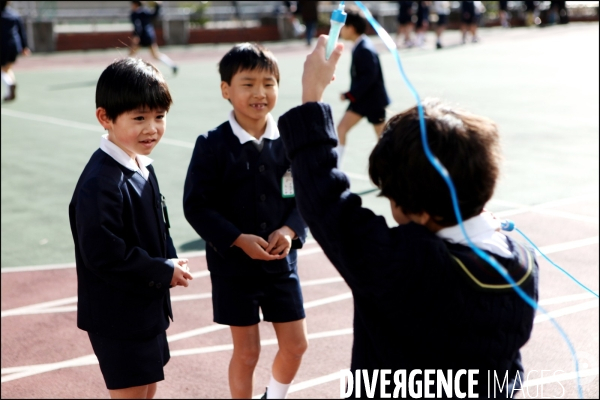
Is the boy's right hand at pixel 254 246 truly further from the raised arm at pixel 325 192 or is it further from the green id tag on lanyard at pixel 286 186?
the raised arm at pixel 325 192

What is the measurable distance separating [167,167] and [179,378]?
5.83m

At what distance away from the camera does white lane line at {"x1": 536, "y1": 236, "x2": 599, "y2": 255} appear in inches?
267

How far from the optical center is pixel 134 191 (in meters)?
2.50

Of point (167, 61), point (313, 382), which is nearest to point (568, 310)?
point (313, 382)

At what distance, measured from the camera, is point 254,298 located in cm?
355

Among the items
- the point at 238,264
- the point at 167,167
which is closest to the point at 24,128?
the point at 167,167

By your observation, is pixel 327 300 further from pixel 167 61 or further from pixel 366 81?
pixel 167 61

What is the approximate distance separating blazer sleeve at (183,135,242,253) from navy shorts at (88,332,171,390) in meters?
0.62

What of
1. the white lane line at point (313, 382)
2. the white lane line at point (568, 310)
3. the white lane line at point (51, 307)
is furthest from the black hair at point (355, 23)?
the white lane line at point (313, 382)

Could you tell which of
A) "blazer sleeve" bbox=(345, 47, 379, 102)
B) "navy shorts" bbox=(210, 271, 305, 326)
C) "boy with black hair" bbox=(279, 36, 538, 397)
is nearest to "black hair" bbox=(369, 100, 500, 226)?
"boy with black hair" bbox=(279, 36, 538, 397)

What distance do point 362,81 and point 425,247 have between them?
749 cm

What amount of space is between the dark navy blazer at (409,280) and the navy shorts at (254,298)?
60.3 inches

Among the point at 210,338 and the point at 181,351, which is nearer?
the point at 181,351

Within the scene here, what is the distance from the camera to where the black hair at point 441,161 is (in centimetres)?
186
